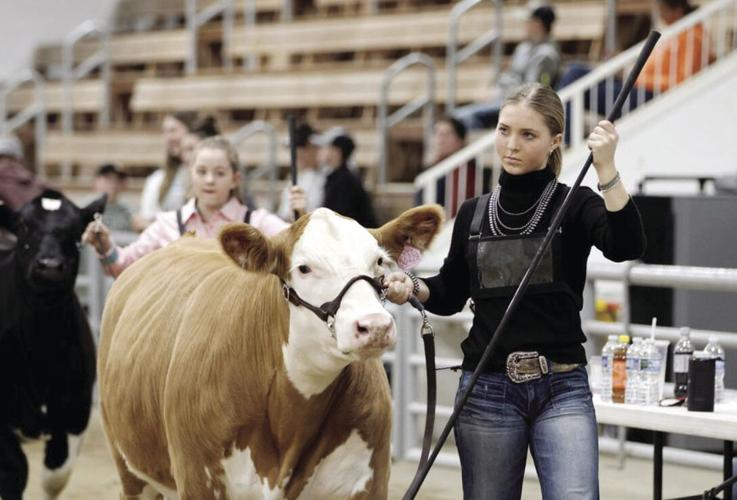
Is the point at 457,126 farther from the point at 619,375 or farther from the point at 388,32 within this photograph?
the point at 619,375

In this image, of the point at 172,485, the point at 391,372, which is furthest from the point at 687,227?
the point at 172,485

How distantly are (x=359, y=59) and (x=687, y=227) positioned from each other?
7.25 metres

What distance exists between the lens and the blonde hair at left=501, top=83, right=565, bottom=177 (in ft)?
11.6

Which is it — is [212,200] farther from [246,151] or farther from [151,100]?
[151,100]

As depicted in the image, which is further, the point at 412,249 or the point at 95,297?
the point at 95,297

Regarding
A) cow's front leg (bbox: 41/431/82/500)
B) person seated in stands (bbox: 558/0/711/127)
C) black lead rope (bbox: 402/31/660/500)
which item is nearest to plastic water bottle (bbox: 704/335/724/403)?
black lead rope (bbox: 402/31/660/500)

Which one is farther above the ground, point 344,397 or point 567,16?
point 567,16

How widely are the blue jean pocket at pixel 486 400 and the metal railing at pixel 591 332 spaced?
104 inches

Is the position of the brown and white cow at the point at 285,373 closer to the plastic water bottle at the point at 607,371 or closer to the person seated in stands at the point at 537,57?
the plastic water bottle at the point at 607,371

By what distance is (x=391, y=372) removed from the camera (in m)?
7.98

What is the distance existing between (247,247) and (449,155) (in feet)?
21.0

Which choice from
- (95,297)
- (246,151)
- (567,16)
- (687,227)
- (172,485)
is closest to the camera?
(172,485)

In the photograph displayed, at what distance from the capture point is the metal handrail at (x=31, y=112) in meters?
16.1

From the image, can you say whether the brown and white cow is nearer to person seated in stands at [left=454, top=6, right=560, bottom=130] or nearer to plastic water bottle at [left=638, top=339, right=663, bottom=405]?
plastic water bottle at [left=638, top=339, right=663, bottom=405]
